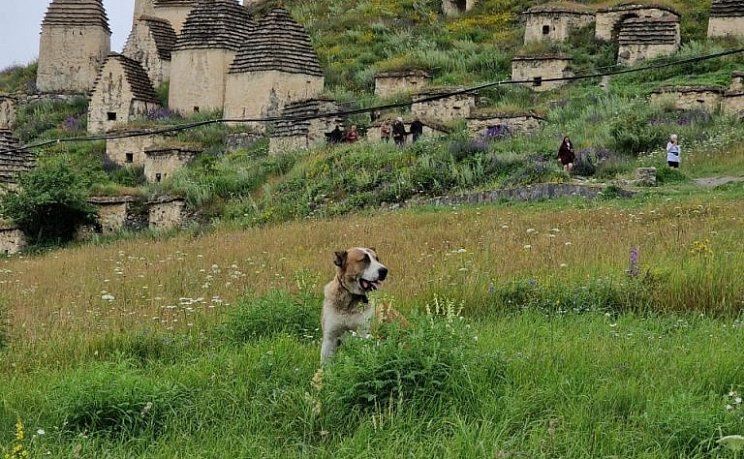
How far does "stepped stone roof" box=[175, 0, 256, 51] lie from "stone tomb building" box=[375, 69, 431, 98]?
4862 mm

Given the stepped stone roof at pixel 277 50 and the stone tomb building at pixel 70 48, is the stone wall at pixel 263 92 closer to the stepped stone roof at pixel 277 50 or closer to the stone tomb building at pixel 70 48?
the stepped stone roof at pixel 277 50

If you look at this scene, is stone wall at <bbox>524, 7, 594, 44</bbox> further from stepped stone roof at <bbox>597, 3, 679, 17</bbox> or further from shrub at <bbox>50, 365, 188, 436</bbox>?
shrub at <bbox>50, 365, 188, 436</bbox>

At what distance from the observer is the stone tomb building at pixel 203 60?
2978 centimetres

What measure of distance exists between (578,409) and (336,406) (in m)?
1.21

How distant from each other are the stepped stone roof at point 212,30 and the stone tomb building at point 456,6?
8334 millimetres

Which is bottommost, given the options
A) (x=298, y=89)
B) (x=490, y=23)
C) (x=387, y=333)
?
(x=387, y=333)

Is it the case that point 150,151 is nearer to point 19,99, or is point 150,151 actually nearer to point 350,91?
point 350,91

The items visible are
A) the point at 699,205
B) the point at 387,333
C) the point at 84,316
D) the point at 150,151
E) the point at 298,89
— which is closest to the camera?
the point at 387,333

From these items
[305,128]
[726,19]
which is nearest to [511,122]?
[305,128]

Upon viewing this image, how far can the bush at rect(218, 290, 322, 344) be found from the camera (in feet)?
23.1

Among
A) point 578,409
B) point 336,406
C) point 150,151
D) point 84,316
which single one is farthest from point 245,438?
point 150,151

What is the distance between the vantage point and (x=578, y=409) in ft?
16.4

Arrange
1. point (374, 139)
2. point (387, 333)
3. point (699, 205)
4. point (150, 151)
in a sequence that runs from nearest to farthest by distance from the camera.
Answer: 1. point (387, 333)
2. point (699, 205)
3. point (374, 139)
4. point (150, 151)

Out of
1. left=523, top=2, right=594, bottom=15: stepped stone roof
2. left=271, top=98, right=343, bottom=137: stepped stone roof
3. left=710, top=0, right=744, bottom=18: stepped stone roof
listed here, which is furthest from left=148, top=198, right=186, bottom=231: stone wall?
left=710, top=0, right=744, bottom=18: stepped stone roof
